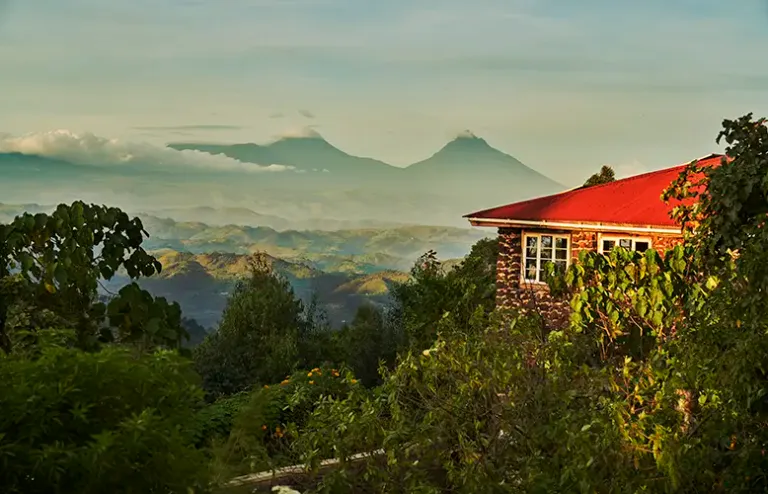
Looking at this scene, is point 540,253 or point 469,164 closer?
point 540,253

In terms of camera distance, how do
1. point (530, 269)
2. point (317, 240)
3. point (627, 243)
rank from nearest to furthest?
point (627, 243), point (530, 269), point (317, 240)

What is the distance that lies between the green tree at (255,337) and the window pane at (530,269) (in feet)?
13.8

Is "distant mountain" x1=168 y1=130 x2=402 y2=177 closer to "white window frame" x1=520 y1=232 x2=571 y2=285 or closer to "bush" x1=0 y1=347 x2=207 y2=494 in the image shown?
"white window frame" x1=520 y1=232 x2=571 y2=285

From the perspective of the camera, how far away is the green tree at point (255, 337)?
50.6 ft

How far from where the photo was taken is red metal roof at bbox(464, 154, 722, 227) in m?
14.6

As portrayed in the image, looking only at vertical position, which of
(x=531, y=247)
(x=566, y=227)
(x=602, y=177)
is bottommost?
(x=531, y=247)

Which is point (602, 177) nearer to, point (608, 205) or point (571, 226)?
point (608, 205)

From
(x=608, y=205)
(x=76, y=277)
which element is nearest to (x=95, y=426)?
(x=76, y=277)

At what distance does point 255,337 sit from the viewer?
16.7m

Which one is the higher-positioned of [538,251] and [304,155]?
[304,155]

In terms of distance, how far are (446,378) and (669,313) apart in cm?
351

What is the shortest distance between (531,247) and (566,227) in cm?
89

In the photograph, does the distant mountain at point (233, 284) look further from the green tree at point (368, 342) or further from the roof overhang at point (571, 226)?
the roof overhang at point (571, 226)

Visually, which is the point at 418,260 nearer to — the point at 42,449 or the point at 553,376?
the point at 553,376
